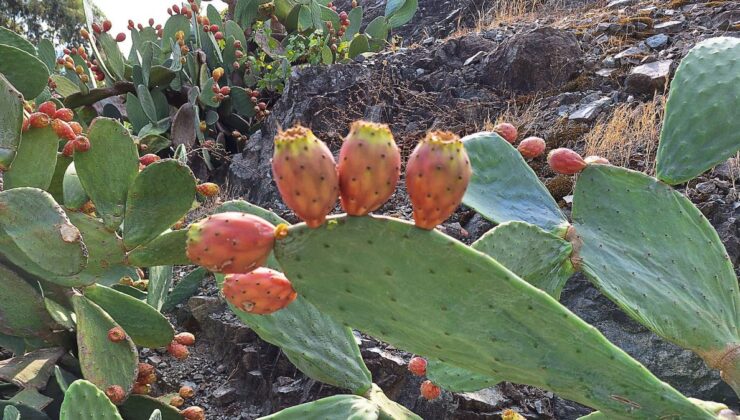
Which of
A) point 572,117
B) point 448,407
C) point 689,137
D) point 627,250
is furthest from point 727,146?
point 572,117

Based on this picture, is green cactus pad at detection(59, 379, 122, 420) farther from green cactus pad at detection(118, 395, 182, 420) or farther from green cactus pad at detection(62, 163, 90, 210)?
green cactus pad at detection(62, 163, 90, 210)

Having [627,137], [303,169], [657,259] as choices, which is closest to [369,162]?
[303,169]

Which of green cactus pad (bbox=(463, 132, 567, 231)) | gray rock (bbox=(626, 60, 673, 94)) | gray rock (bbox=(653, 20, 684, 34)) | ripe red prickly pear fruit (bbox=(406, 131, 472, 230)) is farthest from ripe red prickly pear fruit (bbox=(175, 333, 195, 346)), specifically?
gray rock (bbox=(653, 20, 684, 34))

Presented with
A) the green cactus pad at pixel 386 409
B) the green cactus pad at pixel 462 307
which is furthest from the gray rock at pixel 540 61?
the green cactus pad at pixel 462 307

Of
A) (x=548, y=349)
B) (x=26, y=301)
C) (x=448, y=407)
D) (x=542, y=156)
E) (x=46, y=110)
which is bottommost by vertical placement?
(x=448, y=407)

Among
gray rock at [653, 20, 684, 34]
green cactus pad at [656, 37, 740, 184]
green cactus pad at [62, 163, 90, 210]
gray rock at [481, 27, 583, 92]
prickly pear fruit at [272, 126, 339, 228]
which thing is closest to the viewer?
prickly pear fruit at [272, 126, 339, 228]

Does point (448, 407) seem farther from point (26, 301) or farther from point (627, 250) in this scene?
point (26, 301)

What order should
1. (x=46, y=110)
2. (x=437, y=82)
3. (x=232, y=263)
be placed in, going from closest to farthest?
(x=232, y=263)
(x=46, y=110)
(x=437, y=82)
